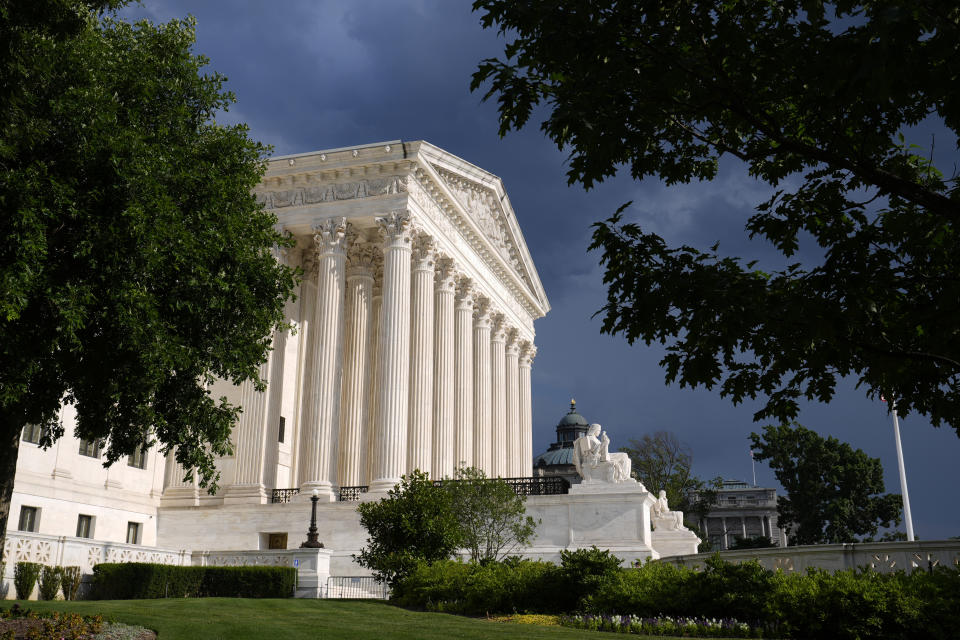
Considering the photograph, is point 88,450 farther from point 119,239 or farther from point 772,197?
point 772,197

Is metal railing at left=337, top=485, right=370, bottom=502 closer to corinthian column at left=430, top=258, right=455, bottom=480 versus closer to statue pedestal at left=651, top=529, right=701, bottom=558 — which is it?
corinthian column at left=430, top=258, right=455, bottom=480

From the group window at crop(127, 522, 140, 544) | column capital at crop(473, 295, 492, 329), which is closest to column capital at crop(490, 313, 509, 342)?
column capital at crop(473, 295, 492, 329)

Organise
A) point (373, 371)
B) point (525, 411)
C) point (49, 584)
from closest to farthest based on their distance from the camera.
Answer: point (49, 584)
point (373, 371)
point (525, 411)

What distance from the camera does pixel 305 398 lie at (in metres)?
41.6

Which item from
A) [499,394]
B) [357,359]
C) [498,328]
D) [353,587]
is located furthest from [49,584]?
[498,328]

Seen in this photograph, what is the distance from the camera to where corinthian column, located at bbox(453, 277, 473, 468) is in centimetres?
4584

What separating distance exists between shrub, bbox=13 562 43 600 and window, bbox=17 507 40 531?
284 inches

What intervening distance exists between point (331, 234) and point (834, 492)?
57.2m

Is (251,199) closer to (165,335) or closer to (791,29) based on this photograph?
(165,335)

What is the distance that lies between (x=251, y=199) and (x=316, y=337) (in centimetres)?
2055

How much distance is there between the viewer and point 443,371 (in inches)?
1702

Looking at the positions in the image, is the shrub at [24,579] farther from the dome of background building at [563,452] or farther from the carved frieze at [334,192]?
the dome of background building at [563,452]

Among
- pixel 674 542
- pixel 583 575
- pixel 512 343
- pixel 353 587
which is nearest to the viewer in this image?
pixel 583 575

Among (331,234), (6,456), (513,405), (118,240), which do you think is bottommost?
(6,456)
